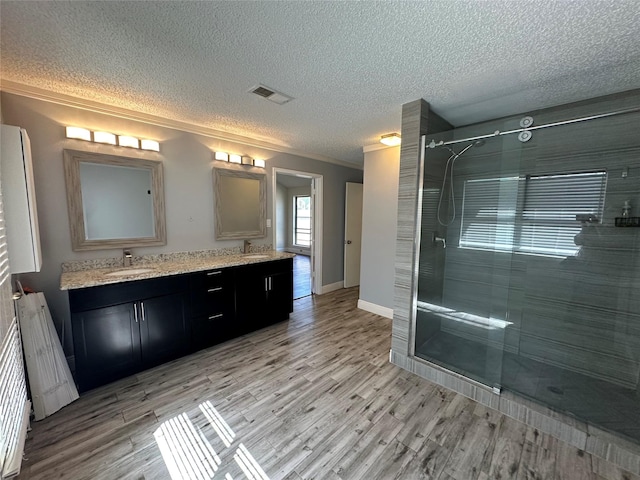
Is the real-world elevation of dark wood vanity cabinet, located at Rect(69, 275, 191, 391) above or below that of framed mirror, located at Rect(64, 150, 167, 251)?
below

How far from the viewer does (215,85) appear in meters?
2.05

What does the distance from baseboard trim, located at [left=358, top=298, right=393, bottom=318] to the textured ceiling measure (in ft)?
8.55

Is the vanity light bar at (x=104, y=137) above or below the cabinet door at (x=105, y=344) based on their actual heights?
above

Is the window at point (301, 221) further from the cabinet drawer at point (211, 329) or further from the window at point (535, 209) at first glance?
the window at point (535, 209)

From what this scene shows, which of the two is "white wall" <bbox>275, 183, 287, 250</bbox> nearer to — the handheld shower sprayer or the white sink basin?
the white sink basin

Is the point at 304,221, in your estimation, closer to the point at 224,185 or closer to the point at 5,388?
the point at 224,185

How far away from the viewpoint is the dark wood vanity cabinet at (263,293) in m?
3.01

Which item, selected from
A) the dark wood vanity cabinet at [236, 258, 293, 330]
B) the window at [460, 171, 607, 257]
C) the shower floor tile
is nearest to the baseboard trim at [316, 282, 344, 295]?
the dark wood vanity cabinet at [236, 258, 293, 330]

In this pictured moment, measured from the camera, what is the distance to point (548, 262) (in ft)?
7.80

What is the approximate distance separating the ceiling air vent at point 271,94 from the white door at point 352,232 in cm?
278

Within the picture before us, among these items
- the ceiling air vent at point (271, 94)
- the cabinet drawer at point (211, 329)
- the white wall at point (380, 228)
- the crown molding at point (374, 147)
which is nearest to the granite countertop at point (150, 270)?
the cabinet drawer at point (211, 329)

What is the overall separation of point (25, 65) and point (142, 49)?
3.09ft

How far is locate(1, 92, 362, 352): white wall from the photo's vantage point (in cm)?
219

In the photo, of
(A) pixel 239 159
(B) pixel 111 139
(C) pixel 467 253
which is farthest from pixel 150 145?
(C) pixel 467 253
